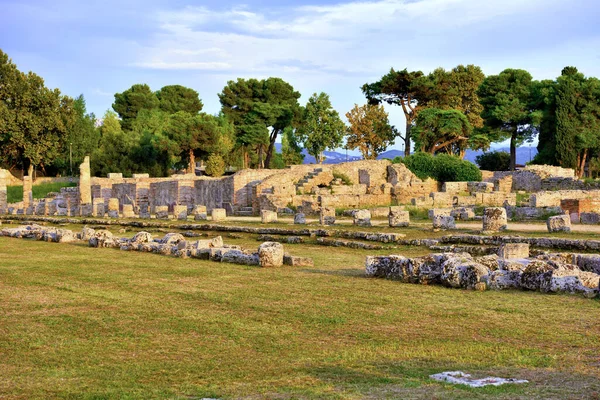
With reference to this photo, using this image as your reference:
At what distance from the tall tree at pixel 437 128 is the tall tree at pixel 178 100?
37.8 m

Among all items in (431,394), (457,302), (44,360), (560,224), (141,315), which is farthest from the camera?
(560,224)

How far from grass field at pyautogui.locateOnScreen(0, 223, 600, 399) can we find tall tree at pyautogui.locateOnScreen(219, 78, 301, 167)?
5967cm

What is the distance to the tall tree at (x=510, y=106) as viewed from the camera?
199 feet

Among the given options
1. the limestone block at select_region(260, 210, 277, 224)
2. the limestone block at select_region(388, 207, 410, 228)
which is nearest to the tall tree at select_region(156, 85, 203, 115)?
the limestone block at select_region(260, 210, 277, 224)

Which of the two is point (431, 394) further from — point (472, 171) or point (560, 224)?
point (472, 171)

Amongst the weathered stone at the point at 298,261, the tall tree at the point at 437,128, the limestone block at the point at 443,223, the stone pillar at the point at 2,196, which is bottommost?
the weathered stone at the point at 298,261

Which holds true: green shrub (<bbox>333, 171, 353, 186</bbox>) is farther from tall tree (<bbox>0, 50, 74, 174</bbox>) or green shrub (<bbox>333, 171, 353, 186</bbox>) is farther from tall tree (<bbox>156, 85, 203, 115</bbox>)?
tall tree (<bbox>156, 85, 203, 115</bbox>)

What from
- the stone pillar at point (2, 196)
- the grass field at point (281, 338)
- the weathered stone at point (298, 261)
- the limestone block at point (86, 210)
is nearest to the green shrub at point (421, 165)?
the limestone block at point (86, 210)

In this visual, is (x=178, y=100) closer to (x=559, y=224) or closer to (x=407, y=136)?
(x=407, y=136)

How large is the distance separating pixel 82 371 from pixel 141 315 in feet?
8.37

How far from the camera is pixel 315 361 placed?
658 cm

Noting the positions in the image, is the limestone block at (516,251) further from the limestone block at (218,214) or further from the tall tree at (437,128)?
the tall tree at (437,128)

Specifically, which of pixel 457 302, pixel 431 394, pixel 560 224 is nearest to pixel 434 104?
pixel 560 224

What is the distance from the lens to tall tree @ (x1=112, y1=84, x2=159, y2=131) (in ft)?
285
